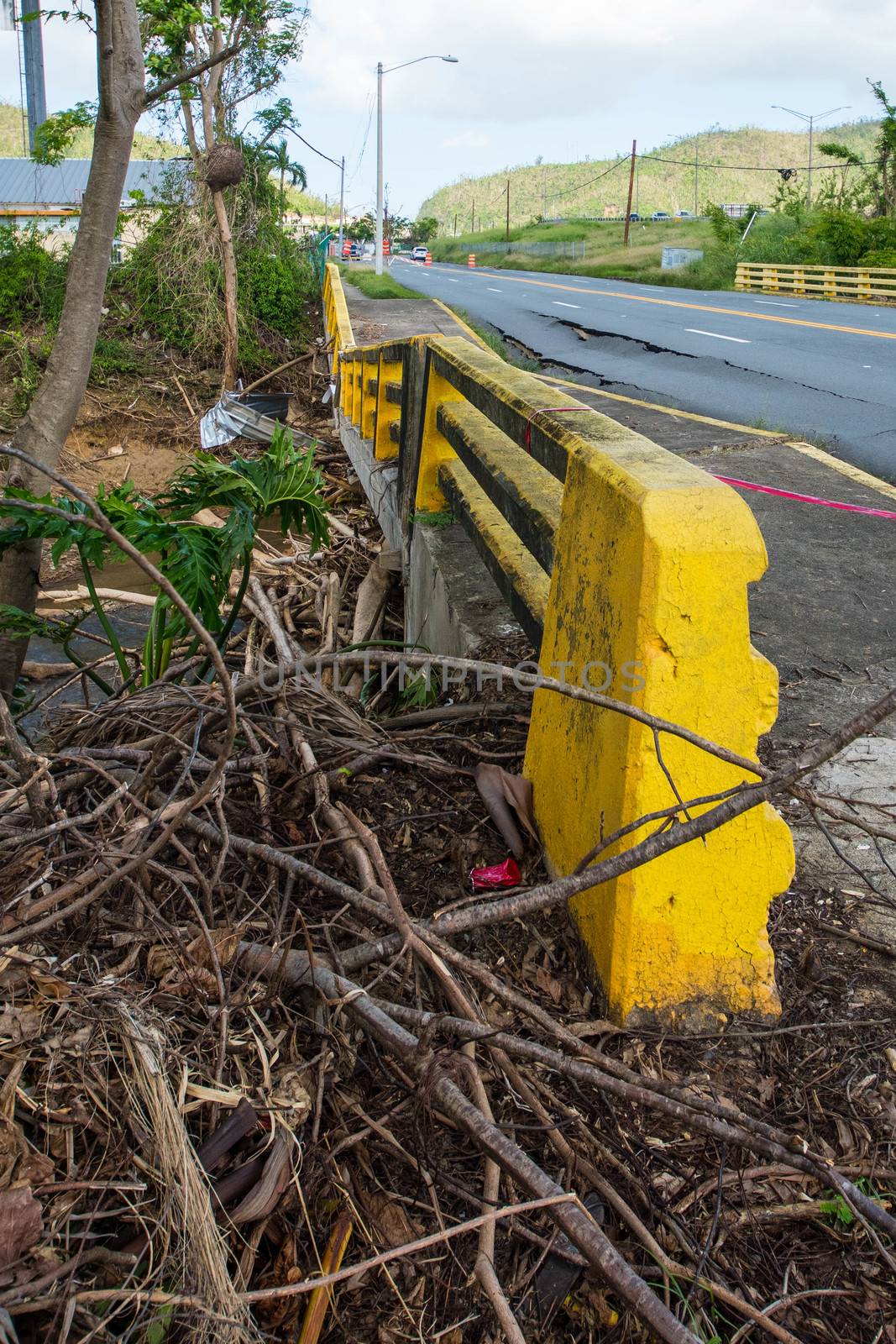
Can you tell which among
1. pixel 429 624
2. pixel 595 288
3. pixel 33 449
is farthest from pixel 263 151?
pixel 429 624

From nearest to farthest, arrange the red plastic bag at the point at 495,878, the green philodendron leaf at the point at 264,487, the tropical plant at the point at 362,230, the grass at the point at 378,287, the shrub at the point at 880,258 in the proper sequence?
1. the red plastic bag at the point at 495,878
2. the green philodendron leaf at the point at 264,487
3. the grass at the point at 378,287
4. the shrub at the point at 880,258
5. the tropical plant at the point at 362,230

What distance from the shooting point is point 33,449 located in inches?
215

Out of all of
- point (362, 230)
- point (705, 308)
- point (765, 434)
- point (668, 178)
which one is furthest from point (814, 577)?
point (668, 178)

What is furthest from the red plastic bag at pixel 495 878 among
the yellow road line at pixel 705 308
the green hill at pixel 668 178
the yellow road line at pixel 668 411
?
the green hill at pixel 668 178

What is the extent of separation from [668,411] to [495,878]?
29.0ft

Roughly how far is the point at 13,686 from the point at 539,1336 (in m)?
4.76

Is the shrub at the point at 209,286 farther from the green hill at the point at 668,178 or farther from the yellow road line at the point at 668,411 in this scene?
the green hill at the point at 668,178

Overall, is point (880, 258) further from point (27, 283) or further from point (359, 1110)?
point (359, 1110)

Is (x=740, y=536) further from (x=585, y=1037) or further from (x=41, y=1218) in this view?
(x=41, y=1218)

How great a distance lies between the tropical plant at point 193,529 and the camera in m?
3.67

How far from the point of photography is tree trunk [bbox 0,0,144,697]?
5227mm

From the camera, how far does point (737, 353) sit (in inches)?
605

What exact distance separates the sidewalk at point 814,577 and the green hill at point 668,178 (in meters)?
110

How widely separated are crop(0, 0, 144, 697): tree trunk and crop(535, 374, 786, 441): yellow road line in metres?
5.36
